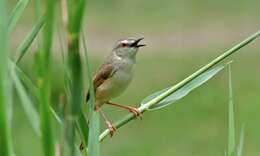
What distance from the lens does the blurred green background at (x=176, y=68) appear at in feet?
34.0

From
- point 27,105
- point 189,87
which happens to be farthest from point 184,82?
point 27,105

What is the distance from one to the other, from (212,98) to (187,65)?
147 cm

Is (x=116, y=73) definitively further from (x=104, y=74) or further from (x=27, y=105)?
(x=27, y=105)

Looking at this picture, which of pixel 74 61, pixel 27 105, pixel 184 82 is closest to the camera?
pixel 74 61

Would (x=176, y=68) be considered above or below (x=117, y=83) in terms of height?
below

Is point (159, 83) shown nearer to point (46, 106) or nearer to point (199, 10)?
point (199, 10)

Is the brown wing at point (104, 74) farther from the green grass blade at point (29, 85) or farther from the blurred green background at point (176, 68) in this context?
the green grass blade at point (29, 85)

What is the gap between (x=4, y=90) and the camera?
2004 mm

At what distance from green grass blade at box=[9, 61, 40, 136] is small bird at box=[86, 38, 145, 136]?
7.77ft

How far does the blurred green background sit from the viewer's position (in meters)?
10.4

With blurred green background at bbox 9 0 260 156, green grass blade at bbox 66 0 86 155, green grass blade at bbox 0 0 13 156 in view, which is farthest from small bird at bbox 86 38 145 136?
green grass blade at bbox 66 0 86 155

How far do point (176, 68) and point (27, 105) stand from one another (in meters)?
11.1

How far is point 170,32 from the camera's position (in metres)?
16.2

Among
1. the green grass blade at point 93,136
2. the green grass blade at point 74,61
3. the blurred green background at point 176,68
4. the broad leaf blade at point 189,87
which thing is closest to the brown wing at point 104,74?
the blurred green background at point 176,68
